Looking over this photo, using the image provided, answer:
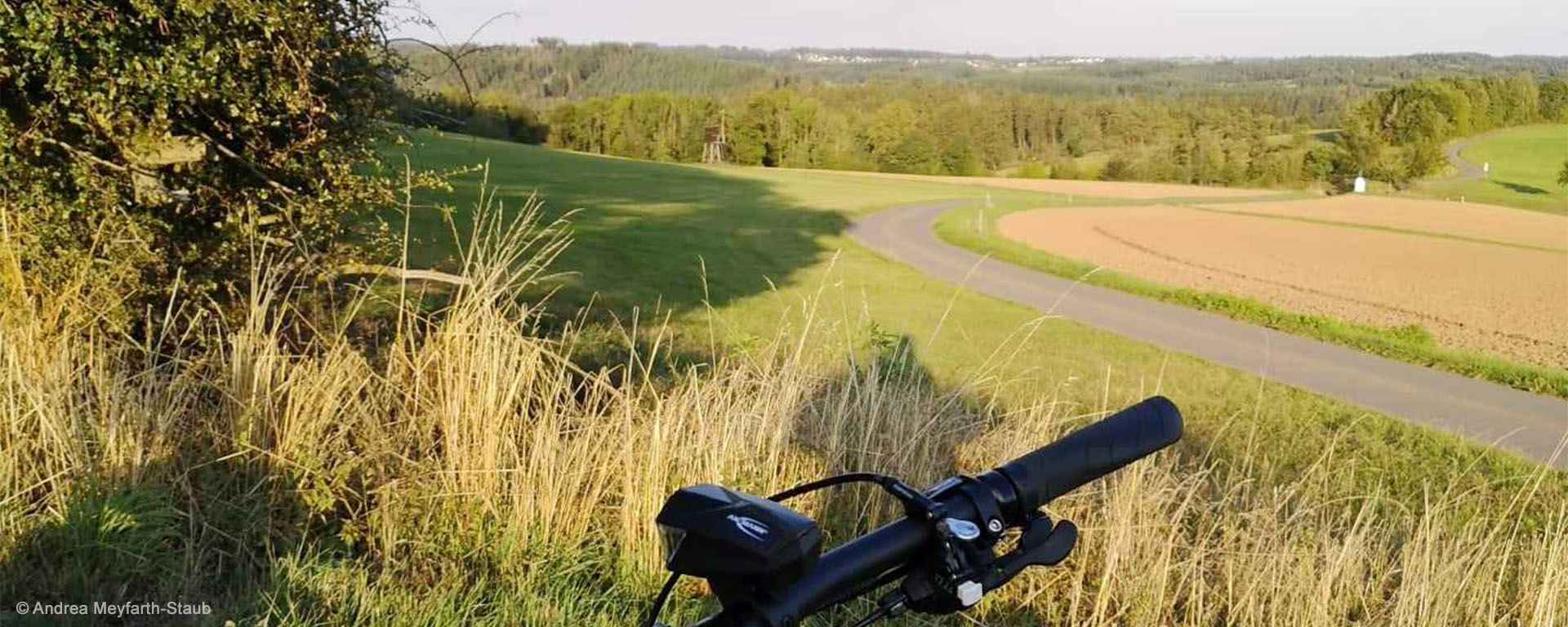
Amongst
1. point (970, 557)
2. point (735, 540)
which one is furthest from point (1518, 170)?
point (735, 540)

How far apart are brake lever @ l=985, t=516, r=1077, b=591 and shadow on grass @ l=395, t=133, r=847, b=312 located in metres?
4.13

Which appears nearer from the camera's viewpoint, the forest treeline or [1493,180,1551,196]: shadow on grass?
[1493,180,1551,196]: shadow on grass

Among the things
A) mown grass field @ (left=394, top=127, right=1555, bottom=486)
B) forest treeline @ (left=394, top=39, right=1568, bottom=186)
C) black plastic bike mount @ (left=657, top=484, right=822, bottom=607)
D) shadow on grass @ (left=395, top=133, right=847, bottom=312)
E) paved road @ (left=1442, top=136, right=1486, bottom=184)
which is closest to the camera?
black plastic bike mount @ (left=657, top=484, right=822, bottom=607)

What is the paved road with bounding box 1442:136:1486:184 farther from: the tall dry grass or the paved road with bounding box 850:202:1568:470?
the tall dry grass

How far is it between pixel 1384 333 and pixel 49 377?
19300 mm

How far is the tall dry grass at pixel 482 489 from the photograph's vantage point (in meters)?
3.62

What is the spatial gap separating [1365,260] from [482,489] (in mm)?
34272

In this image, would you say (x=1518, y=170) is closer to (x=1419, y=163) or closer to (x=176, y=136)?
(x=1419, y=163)

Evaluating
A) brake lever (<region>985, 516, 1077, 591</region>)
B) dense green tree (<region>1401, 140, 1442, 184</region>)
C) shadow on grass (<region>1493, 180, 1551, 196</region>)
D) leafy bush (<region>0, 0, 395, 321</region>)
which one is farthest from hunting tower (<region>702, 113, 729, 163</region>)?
brake lever (<region>985, 516, 1077, 591</region>)

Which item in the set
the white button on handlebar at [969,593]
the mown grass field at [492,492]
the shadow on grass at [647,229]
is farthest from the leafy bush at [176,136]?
the white button on handlebar at [969,593]

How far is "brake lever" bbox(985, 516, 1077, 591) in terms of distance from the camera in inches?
57.4

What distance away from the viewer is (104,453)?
3.87 metres

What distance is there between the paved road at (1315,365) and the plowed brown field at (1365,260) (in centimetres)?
276

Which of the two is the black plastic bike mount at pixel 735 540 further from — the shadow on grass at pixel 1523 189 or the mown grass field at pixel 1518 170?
the shadow on grass at pixel 1523 189
